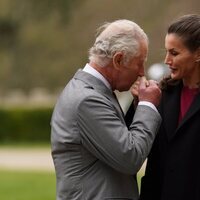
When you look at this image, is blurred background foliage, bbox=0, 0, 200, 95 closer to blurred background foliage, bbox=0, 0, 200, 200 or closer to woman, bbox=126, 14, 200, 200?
blurred background foliage, bbox=0, 0, 200, 200

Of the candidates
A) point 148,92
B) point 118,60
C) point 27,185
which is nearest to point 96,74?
point 118,60

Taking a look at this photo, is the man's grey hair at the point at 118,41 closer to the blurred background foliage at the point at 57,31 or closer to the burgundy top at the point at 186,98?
the burgundy top at the point at 186,98

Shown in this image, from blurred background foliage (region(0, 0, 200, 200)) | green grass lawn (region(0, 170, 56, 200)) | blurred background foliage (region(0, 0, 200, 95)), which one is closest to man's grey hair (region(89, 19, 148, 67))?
green grass lawn (region(0, 170, 56, 200))

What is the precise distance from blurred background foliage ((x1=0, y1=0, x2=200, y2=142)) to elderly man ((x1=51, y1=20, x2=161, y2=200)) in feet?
52.5

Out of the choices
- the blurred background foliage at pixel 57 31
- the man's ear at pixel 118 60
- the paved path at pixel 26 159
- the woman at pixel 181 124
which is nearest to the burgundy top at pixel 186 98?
the woman at pixel 181 124

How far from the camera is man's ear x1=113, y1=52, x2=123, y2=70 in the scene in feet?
12.4

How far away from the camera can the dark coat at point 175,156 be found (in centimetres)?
399

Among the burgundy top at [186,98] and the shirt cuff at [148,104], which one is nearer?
the shirt cuff at [148,104]

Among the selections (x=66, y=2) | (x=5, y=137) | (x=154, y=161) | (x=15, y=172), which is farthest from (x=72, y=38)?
(x=154, y=161)

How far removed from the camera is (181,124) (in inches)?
158

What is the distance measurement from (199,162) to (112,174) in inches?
17.2

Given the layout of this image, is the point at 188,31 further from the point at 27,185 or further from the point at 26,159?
the point at 26,159

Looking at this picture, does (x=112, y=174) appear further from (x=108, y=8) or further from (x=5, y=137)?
(x=5, y=137)

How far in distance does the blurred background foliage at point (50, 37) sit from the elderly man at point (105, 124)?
15995 mm
